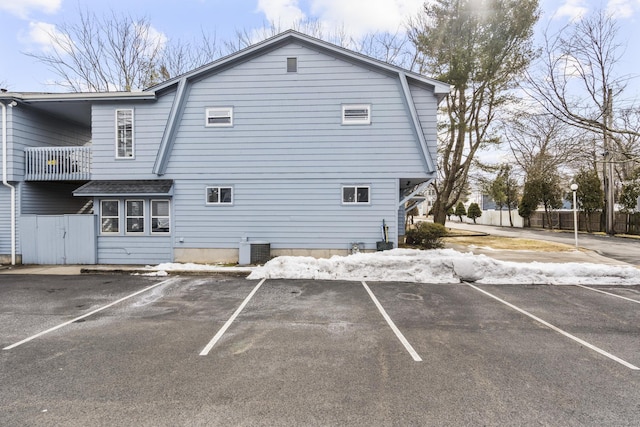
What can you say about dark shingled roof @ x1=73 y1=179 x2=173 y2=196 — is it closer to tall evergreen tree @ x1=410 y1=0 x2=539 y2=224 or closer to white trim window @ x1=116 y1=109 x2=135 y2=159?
white trim window @ x1=116 y1=109 x2=135 y2=159

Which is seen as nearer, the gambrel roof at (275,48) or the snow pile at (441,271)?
the snow pile at (441,271)

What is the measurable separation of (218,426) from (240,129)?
32.6 feet

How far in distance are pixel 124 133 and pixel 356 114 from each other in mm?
8401

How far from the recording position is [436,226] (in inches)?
556

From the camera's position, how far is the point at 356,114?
438 inches

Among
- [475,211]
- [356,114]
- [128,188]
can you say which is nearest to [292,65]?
[356,114]

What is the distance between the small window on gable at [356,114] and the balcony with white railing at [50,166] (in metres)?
9.49

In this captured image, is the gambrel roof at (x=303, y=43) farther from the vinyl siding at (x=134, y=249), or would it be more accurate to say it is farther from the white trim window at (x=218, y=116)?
the vinyl siding at (x=134, y=249)

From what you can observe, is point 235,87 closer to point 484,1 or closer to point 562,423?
point 562,423

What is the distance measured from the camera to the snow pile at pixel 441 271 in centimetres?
859

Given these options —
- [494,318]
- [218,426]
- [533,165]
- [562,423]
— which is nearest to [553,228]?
[533,165]

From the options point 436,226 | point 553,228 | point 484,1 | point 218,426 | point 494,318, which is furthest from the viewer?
point 553,228

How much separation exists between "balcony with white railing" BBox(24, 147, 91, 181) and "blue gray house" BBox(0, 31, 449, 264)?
0.15m

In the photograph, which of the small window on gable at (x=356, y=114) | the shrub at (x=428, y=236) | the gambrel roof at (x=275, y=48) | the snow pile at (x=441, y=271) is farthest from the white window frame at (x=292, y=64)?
the shrub at (x=428, y=236)
